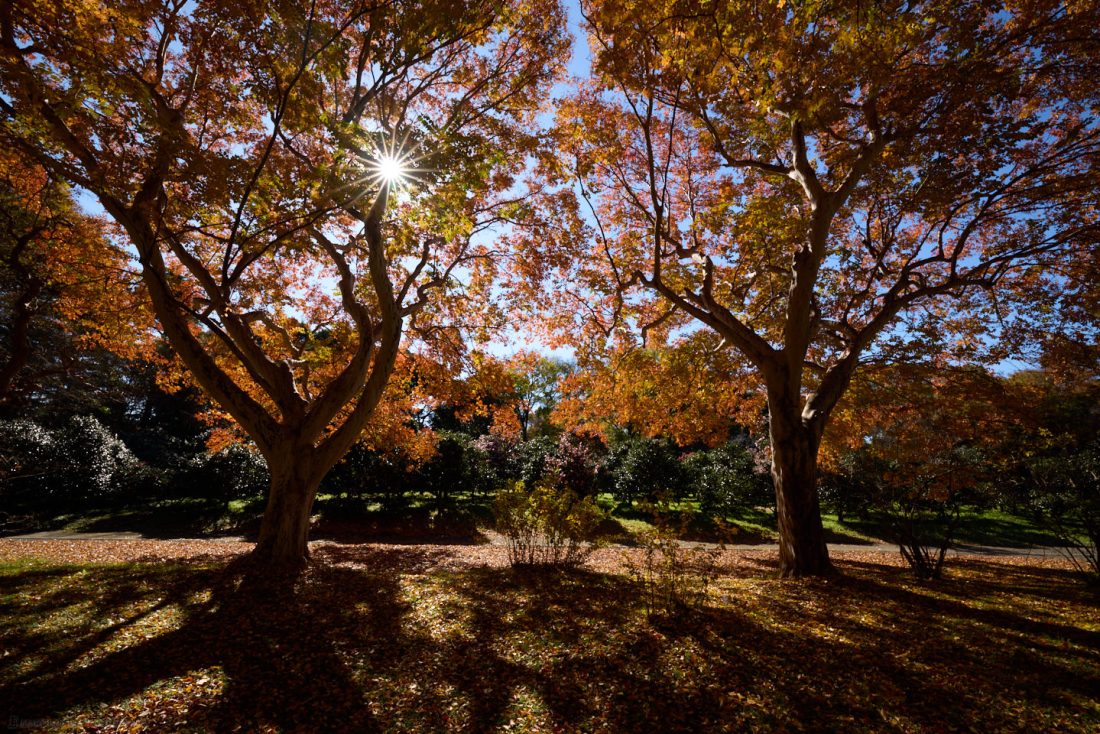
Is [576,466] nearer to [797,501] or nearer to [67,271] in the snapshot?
[797,501]

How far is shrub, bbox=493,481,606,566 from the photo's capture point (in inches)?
255

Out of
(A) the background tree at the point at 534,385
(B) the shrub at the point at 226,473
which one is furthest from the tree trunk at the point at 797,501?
(B) the shrub at the point at 226,473

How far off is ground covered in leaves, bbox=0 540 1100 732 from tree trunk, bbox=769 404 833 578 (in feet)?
1.35

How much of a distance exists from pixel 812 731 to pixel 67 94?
317 inches

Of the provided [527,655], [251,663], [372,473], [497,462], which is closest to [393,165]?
[251,663]

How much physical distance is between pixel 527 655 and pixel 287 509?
5.11 meters

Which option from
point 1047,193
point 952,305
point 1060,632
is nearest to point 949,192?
point 1047,193

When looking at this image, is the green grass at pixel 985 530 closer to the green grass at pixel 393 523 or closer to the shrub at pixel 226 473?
the green grass at pixel 393 523

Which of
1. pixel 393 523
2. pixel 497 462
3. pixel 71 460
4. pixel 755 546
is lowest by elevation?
pixel 755 546

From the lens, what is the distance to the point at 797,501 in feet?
22.3

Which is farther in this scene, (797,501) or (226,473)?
(226,473)

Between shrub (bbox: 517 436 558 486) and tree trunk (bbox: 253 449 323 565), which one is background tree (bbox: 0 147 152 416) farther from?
shrub (bbox: 517 436 558 486)

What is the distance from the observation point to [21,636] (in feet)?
13.3

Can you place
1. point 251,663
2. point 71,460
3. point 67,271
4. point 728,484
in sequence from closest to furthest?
1. point 251,663
2. point 67,271
3. point 71,460
4. point 728,484
